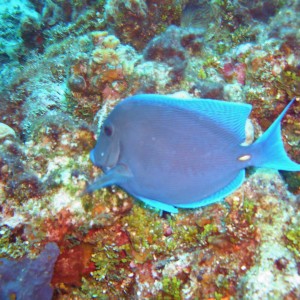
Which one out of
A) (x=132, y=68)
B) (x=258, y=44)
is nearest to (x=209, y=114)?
(x=132, y=68)

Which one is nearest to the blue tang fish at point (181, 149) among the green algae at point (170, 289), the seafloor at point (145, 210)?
the seafloor at point (145, 210)

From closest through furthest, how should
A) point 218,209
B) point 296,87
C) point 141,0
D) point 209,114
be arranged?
1. point 209,114
2. point 218,209
3. point 296,87
4. point 141,0

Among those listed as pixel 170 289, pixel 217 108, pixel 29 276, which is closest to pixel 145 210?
pixel 170 289

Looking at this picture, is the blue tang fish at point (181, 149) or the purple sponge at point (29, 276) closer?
the blue tang fish at point (181, 149)

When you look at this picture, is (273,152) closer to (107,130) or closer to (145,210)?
(107,130)

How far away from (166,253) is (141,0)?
4956mm

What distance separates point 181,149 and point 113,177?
1.70 ft

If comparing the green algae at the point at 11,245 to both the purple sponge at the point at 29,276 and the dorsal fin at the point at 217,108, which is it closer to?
the purple sponge at the point at 29,276

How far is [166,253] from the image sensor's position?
3.28 meters

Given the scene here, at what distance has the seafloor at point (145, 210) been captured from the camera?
2873mm

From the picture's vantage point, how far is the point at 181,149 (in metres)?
2.00

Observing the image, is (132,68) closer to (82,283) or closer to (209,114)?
(209,114)

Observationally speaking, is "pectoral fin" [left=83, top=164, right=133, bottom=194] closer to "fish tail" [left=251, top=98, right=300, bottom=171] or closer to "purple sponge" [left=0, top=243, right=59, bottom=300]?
→ "fish tail" [left=251, top=98, right=300, bottom=171]

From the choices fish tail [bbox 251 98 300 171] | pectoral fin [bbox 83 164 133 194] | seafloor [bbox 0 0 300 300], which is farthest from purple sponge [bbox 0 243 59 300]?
fish tail [bbox 251 98 300 171]
